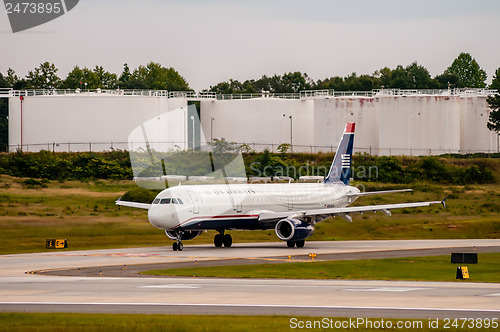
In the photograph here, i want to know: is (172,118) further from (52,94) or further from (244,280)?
(244,280)

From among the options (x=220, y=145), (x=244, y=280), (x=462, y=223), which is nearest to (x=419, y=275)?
(x=244, y=280)

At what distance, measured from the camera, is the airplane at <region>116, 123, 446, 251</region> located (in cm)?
5503

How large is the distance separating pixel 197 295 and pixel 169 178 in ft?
193

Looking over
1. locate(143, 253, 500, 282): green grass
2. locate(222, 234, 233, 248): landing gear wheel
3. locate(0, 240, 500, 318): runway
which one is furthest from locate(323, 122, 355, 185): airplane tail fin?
locate(0, 240, 500, 318): runway

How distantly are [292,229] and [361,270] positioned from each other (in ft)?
53.8

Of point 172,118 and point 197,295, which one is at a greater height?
point 172,118

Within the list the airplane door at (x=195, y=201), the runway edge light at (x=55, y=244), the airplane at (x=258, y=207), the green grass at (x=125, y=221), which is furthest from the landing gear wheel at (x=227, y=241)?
the runway edge light at (x=55, y=244)

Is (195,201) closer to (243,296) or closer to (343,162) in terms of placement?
(343,162)

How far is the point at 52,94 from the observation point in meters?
136

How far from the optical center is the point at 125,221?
72938 millimetres

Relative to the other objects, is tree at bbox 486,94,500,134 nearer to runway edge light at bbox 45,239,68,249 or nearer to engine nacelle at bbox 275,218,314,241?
engine nacelle at bbox 275,218,314,241

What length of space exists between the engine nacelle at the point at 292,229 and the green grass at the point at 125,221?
7.60m

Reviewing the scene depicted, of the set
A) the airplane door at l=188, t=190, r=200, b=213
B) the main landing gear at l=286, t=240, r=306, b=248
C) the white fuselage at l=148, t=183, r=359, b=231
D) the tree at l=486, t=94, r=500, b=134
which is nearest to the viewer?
the white fuselage at l=148, t=183, r=359, b=231

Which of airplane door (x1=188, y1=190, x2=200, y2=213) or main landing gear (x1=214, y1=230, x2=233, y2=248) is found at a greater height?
airplane door (x1=188, y1=190, x2=200, y2=213)
